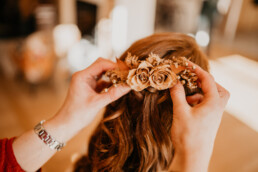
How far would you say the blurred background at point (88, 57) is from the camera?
2.06 meters

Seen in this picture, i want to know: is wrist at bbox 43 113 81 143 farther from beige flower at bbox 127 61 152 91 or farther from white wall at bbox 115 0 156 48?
white wall at bbox 115 0 156 48

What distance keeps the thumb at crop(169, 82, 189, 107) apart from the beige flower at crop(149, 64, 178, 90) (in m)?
0.02

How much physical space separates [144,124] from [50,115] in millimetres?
1921

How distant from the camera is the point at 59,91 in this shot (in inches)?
113

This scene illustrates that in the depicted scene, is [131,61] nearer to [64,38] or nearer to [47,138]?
[47,138]

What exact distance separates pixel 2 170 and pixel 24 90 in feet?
7.99

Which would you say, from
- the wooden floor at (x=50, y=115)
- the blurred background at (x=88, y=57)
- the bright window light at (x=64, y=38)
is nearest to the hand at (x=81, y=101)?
the wooden floor at (x=50, y=115)

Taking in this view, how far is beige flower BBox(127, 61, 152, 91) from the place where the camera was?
656mm

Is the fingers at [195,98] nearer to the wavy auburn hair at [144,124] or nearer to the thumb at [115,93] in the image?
the wavy auburn hair at [144,124]

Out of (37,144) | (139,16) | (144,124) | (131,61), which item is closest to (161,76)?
(131,61)

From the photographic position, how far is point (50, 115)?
2408 millimetres

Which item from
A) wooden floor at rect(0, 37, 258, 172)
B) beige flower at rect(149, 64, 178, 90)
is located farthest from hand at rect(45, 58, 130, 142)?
wooden floor at rect(0, 37, 258, 172)

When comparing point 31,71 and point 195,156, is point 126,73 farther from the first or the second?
point 31,71

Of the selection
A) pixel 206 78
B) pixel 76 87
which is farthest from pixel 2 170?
pixel 206 78
